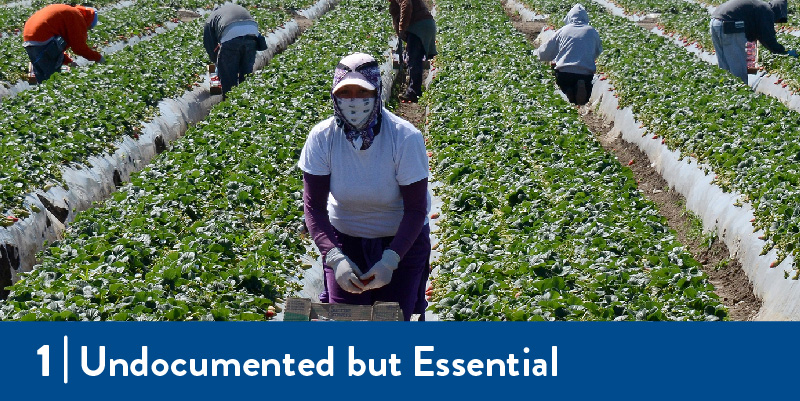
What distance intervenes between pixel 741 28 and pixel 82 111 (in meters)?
8.96

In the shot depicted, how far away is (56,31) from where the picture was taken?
14648 millimetres

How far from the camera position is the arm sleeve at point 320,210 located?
185 inches

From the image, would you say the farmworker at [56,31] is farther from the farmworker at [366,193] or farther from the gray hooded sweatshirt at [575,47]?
the farmworker at [366,193]

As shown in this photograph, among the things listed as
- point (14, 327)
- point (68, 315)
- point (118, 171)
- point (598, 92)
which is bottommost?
point (598, 92)

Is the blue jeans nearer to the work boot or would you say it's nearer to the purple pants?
the work boot

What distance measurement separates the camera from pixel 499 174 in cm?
960

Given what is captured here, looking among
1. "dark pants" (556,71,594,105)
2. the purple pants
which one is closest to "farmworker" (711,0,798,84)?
"dark pants" (556,71,594,105)

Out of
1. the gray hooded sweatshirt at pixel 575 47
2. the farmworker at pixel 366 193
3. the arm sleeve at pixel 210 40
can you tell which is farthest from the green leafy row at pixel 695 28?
the farmworker at pixel 366 193

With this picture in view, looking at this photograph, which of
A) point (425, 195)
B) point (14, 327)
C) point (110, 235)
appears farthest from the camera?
point (110, 235)

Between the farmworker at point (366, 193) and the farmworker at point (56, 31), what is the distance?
10797 millimetres

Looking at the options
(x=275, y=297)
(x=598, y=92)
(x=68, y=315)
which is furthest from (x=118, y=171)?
(x=598, y=92)

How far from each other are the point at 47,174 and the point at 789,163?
691cm

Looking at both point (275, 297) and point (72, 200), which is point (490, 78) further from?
point (275, 297)

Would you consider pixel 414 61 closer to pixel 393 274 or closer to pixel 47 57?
pixel 47 57
